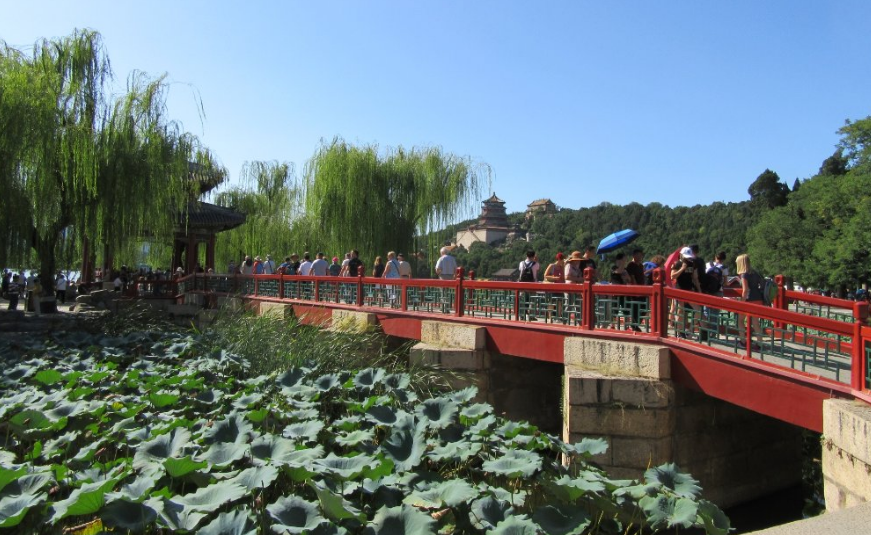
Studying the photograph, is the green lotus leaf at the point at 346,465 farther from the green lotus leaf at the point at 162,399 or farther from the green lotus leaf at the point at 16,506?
the green lotus leaf at the point at 162,399

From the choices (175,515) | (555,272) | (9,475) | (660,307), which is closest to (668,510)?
(175,515)

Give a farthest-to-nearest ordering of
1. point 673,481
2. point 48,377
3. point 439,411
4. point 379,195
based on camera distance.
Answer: point 379,195 < point 48,377 < point 439,411 < point 673,481

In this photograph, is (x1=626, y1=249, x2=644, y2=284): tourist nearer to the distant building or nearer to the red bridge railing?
the red bridge railing

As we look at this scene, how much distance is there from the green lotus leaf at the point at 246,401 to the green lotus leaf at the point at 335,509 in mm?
2704

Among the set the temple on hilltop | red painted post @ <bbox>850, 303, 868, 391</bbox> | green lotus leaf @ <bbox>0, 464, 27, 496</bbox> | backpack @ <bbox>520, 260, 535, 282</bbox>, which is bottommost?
green lotus leaf @ <bbox>0, 464, 27, 496</bbox>

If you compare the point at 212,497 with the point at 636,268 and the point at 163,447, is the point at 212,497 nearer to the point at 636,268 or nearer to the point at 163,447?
the point at 163,447

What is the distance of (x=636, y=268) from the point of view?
8531mm

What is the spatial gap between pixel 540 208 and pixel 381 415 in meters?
114

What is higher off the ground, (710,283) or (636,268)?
(636,268)

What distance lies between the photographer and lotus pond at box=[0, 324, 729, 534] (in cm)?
333

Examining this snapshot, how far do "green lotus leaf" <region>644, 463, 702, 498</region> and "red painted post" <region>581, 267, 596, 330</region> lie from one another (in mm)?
3141

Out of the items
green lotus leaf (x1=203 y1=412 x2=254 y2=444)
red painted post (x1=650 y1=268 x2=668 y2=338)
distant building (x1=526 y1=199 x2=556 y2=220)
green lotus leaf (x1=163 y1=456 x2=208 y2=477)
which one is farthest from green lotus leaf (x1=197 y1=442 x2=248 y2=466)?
distant building (x1=526 y1=199 x2=556 y2=220)

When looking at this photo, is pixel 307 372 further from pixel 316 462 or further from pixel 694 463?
pixel 694 463

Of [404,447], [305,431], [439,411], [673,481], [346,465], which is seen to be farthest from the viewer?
[439,411]
